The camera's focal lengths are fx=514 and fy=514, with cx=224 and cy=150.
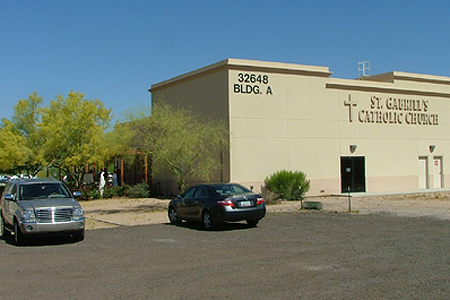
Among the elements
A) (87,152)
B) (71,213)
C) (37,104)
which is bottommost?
(71,213)

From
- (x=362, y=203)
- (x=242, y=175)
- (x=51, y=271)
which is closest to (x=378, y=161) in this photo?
(x=362, y=203)

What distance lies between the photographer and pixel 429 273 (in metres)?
8.91

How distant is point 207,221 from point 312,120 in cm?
1475

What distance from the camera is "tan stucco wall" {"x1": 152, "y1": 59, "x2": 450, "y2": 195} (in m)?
26.7

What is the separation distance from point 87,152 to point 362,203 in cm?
1624

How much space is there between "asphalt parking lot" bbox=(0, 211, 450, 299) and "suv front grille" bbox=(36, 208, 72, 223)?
0.71 m

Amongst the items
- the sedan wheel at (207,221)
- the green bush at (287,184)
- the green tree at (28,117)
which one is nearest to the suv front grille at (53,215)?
the sedan wheel at (207,221)

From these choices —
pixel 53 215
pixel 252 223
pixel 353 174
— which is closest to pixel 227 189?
pixel 252 223

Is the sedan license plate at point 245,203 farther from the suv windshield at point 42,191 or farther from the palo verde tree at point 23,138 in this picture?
the palo verde tree at point 23,138

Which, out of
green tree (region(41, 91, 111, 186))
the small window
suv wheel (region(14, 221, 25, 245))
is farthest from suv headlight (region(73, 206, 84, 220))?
green tree (region(41, 91, 111, 186))

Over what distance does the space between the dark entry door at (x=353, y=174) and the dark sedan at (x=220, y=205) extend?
1515cm

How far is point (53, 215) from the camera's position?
13156 millimetres

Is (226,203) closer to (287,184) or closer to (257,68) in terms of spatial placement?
(287,184)

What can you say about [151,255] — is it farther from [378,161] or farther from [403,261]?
[378,161]
